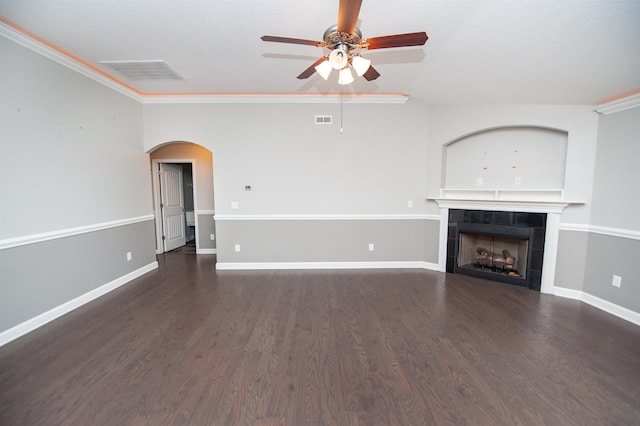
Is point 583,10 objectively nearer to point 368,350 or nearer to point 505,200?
point 505,200

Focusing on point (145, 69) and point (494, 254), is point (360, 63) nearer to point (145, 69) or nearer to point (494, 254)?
point (145, 69)

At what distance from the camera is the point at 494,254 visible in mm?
4238

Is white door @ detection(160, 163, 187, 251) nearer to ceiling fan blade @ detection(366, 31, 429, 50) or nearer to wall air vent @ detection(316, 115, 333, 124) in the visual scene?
wall air vent @ detection(316, 115, 333, 124)

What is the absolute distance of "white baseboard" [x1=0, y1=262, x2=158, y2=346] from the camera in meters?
2.41

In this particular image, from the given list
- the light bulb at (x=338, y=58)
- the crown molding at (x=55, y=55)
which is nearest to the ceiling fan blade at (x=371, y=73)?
the light bulb at (x=338, y=58)

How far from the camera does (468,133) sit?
4055 mm

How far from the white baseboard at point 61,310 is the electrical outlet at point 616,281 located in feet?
20.5

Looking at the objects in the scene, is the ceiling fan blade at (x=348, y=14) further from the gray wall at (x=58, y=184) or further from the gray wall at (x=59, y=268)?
the gray wall at (x=59, y=268)

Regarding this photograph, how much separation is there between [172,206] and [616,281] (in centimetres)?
737

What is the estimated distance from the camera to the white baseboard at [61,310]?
241 centimetres

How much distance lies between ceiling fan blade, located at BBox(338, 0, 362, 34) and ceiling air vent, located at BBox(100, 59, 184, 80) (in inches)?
93.4

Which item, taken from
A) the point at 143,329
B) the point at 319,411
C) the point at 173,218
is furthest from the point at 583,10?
→ the point at 173,218

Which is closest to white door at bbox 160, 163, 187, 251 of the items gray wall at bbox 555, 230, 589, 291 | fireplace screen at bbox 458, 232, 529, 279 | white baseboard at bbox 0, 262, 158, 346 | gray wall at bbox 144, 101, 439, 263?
gray wall at bbox 144, 101, 439, 263

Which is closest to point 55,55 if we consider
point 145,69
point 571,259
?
point 145,69
